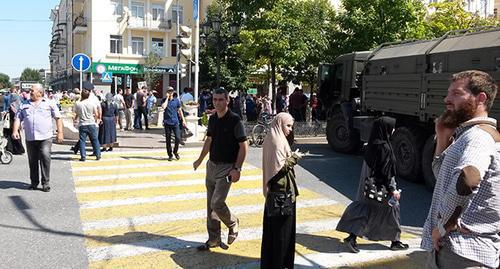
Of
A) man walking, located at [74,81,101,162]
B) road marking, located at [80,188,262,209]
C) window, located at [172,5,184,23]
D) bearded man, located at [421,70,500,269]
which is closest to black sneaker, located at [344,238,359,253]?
bearded man, located at [421,70,500,269]

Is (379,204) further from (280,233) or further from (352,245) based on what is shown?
(280,233)

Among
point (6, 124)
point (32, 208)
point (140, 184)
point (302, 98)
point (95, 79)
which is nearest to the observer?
point (32, 208)

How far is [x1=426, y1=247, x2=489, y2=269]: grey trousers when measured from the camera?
268 cm

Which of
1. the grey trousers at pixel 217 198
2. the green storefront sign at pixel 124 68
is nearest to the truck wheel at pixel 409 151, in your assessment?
the grey trousers at pixel 217 198

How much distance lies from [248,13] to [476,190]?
62.8ft

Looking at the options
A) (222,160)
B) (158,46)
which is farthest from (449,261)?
(158,46)

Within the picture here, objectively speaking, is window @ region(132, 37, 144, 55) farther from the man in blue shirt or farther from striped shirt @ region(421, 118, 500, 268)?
striped shirt @ region(421, 118, 500, 268)

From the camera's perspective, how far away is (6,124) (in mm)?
12242

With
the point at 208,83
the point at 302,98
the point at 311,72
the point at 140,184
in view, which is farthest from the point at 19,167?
the point at 208,83

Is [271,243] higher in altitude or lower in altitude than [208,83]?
lower

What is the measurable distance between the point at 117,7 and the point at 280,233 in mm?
44098

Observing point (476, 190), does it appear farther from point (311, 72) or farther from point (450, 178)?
point (311, 72)

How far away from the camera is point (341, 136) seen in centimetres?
1368

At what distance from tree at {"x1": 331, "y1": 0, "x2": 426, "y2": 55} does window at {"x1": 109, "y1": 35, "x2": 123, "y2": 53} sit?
2955 centimetres
